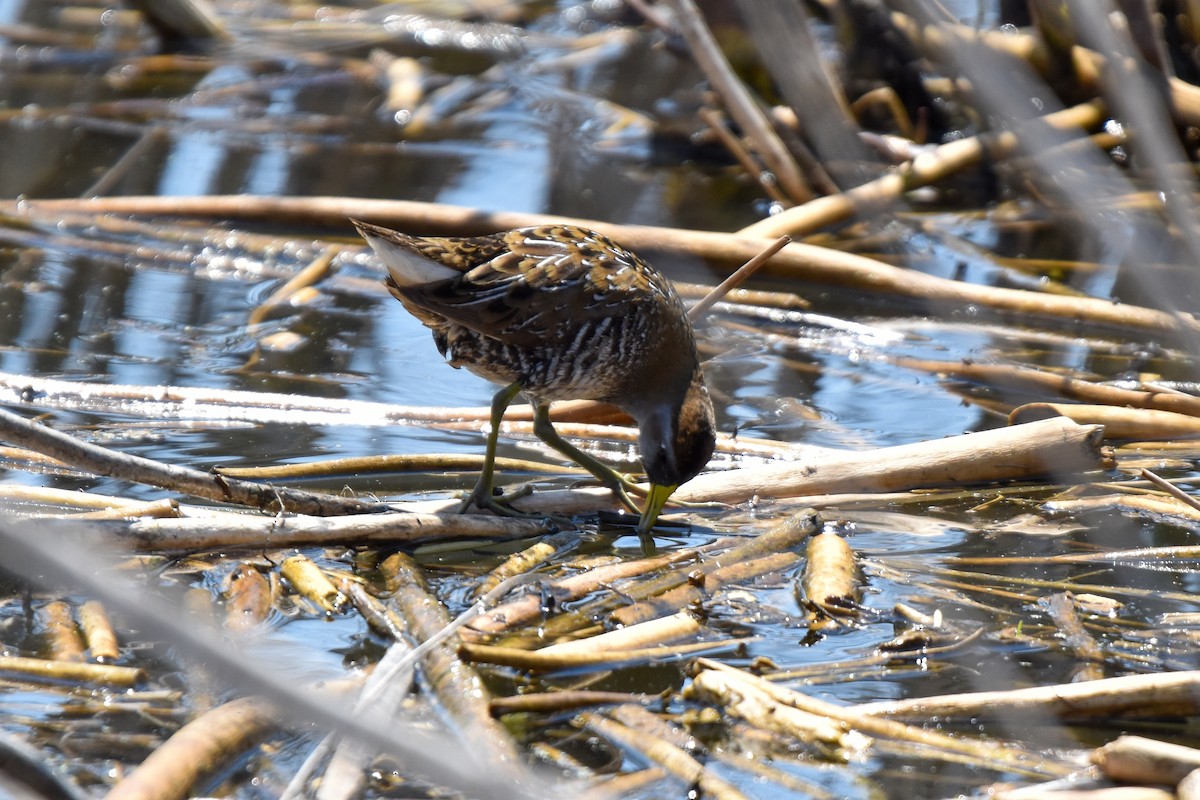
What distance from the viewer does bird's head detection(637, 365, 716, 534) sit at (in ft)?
12.9

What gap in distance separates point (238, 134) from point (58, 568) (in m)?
8.23

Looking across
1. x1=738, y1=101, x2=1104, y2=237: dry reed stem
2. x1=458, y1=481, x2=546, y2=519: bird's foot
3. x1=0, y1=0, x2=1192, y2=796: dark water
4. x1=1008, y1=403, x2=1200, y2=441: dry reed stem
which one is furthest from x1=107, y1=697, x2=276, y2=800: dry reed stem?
x1=738, y1=101, x2=1104, y2=237: dry reed stem

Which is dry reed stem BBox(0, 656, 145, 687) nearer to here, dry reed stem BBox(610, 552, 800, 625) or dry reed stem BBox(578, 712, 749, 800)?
dry reed stem BBox(578, 712, 749, 800)

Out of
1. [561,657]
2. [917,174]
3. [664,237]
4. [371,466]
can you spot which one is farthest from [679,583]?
[917,174]

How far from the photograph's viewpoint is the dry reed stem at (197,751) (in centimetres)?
222

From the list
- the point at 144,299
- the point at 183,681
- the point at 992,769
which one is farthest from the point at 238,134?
the point at 992,769

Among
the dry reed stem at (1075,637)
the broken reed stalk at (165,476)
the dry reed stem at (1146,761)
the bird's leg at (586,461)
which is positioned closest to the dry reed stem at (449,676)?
the broken reed stalk at (165,476)

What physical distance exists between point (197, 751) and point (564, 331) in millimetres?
2065

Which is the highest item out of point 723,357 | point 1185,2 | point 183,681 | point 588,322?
point 1185,2

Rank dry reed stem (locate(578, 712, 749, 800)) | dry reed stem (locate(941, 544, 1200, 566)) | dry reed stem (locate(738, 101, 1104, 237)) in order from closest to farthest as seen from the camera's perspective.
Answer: dry reed stem (locate(578, 712, 749, 800)) → dry reed stem (locate(941, 544, 1200, 566)) → dry reed stem (locate(738, 101, 1104, 237))

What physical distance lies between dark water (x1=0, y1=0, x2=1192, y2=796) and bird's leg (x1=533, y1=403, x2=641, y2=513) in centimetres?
26

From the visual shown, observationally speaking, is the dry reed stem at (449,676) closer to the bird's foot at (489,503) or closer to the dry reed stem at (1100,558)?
the bird's foot at (489,503)

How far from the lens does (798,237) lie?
631 cm

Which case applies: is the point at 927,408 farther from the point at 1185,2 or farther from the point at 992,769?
the point at 1185,2
